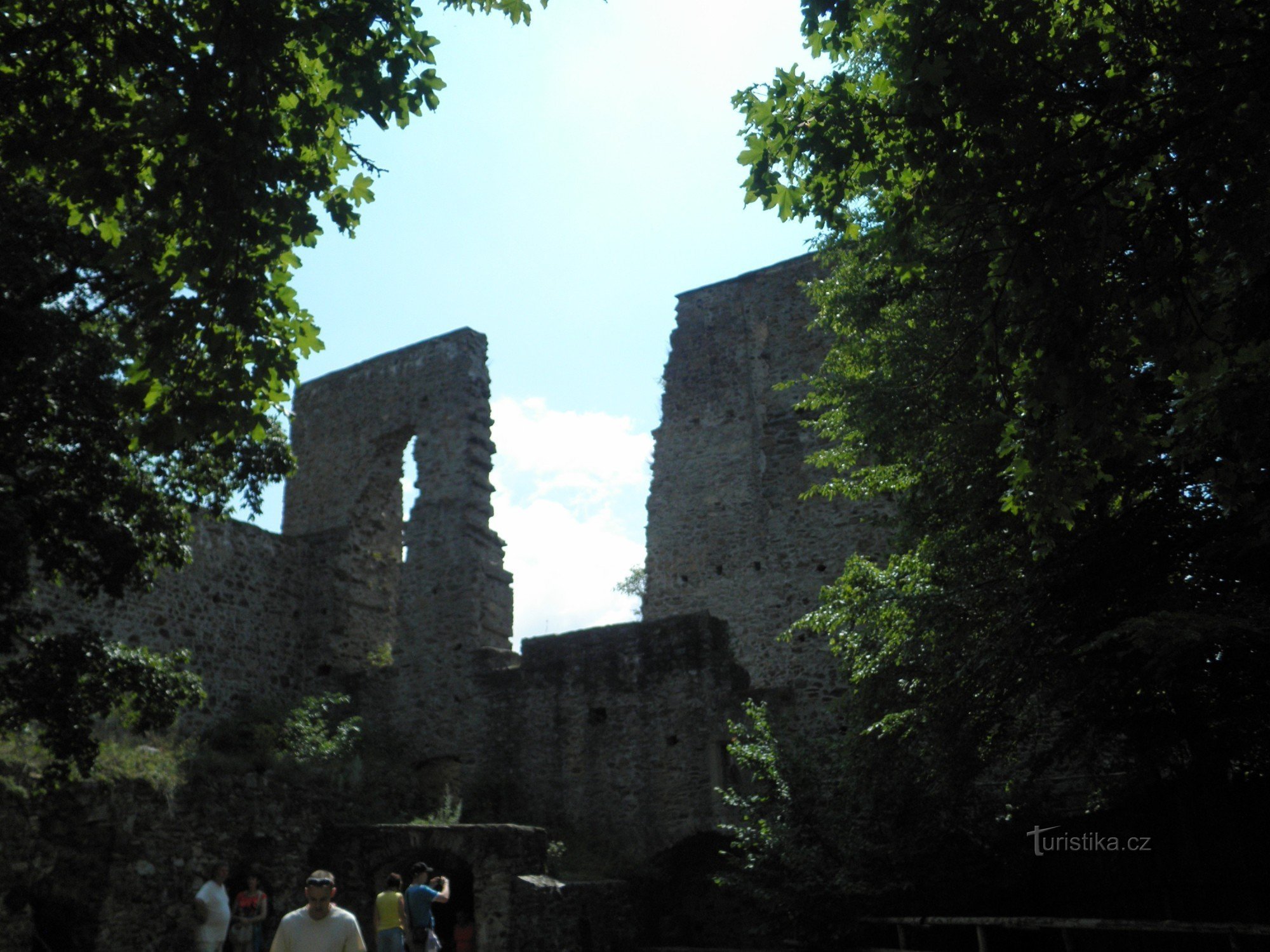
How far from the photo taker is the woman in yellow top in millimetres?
8844

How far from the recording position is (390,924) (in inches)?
349

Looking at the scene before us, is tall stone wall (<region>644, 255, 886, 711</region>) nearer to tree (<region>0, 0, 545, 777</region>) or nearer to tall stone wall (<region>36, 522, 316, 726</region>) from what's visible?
tall stone wall (<region>36, 522, 316, 726</region>)

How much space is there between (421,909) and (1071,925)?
5.49m

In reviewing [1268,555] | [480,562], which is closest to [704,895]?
[480,562]

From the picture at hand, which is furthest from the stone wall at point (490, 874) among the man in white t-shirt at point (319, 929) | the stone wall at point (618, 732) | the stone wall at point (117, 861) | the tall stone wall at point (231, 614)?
the man in white t-shirt at point (319, 929)

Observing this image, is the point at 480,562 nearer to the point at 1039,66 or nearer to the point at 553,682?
the point at 553,682

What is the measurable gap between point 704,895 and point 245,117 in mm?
11402

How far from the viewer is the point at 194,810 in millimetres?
10914

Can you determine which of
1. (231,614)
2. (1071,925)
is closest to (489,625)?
(231,614)

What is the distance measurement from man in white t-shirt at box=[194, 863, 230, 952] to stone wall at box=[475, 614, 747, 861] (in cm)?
511

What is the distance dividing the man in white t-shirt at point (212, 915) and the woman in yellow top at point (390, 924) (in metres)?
1.58

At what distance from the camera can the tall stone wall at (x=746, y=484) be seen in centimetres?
1967

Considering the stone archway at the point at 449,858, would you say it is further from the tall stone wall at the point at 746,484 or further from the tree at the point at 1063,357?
the tall stone wall at the point at 746,484

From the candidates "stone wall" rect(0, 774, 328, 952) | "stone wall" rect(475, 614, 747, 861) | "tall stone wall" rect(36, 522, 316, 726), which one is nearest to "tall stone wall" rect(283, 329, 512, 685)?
"tall stone wall" rect(36, 522, 316, 726)
